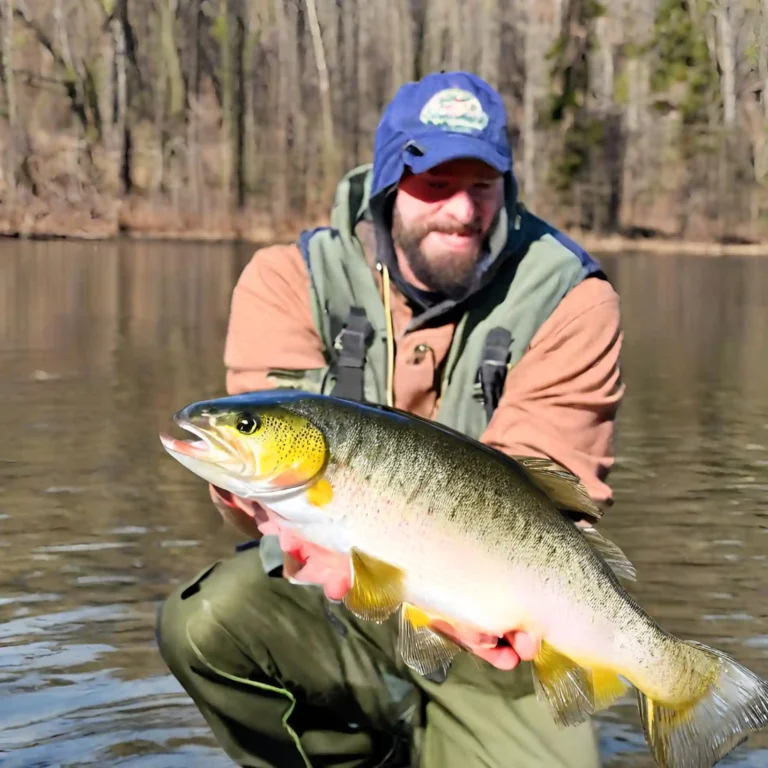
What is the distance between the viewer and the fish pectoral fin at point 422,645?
256 centimetres

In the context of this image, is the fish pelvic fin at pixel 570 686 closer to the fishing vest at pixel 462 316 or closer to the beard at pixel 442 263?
the fishing vest at pixel 462 316

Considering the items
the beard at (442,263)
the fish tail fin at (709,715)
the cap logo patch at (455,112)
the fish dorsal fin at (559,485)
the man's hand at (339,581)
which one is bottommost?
the fish tail fin at (709,715)

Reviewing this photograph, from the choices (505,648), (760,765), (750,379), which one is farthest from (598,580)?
(750,379)

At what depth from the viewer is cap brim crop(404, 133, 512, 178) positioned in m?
3.10

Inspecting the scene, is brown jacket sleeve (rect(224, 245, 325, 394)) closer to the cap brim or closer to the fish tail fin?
the cap brim

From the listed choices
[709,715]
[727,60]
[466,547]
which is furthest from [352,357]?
[727,60]

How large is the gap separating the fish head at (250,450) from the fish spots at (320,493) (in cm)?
1

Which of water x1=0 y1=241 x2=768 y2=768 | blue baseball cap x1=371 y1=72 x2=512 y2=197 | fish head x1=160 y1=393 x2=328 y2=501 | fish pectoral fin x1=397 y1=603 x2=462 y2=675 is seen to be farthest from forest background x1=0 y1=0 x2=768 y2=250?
fish head x1=160 y1=393 x2=328 y2=501

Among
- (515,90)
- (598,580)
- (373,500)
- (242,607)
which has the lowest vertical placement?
(242,607)

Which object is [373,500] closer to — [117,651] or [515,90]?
[117,651]

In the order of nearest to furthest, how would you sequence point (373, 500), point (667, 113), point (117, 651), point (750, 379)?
1. point (373, 500)
2. point (117, 651)
3. point (750, 379)
4. point (667, 113)

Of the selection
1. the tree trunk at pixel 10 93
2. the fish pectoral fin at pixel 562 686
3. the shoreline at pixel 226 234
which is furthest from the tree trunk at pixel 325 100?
the fish pectoral fin at pixel 562 686

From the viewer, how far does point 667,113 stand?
28.0m

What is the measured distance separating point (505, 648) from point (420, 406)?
0.80m
